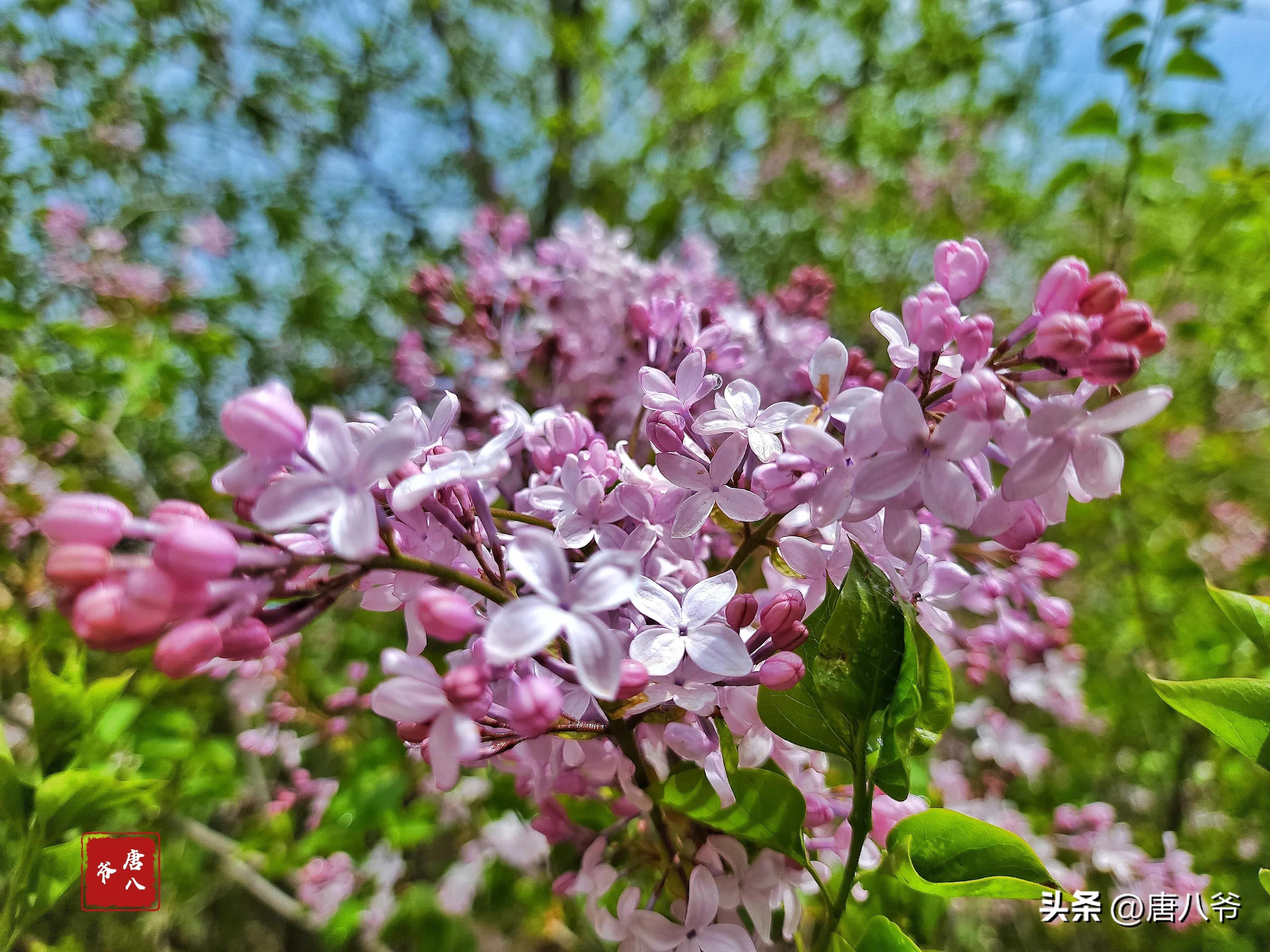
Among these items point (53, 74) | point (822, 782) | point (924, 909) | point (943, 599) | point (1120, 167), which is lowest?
point (924, 909)

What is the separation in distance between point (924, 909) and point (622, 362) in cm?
120

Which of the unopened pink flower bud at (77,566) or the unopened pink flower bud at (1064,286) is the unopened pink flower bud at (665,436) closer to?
the unopened pink flower bud at (1064,286)

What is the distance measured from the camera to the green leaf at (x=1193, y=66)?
1522 millimetres

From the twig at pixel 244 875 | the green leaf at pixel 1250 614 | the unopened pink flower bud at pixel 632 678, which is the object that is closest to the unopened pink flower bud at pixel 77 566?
the unopened pink flower bud at pixel 632 678

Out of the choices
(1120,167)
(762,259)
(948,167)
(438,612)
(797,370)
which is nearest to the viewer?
(438,612)

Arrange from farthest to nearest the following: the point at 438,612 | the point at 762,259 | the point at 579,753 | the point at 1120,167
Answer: the point at 762,259 < the point at 1120,167 < the point at 579,753 < the point at 438,612

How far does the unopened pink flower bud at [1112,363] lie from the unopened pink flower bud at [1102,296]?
3 cm

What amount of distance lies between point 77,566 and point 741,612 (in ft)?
1.74

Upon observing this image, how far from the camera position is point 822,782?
0.86m

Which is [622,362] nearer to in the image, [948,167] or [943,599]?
[943,599]

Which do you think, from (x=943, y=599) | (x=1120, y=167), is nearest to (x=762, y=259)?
(x=1120, y=167)

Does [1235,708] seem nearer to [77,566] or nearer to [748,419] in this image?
[748,419]

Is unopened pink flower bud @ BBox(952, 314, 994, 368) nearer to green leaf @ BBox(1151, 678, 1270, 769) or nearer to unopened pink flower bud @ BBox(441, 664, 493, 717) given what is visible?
green leaf @ BBox(1151, 678, 1270, 769)

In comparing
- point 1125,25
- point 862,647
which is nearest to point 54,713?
point 862,647
